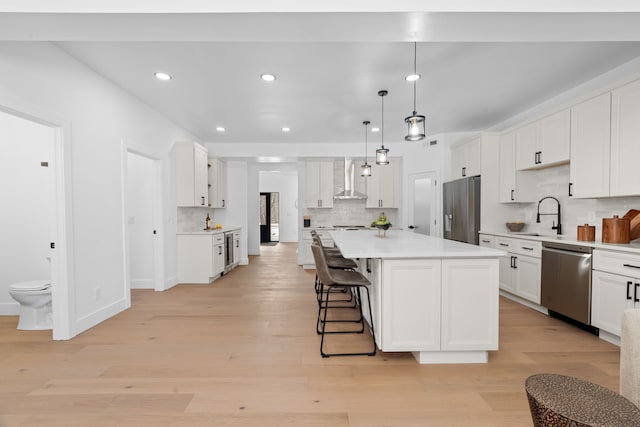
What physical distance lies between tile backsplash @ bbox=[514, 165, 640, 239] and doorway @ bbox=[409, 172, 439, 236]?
1527 mm

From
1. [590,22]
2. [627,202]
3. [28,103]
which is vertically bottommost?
[627,202]

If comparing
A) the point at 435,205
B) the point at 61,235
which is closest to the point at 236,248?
the point at 61,235

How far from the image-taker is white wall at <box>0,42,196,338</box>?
243cm

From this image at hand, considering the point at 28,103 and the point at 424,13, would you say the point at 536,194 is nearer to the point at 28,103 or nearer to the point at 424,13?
the point at 424,13

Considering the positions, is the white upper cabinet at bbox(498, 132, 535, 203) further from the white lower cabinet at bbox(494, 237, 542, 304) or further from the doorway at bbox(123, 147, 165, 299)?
the doorway at bbox(123, 147, 165, 299)

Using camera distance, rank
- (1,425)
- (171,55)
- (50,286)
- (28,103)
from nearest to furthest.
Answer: (1,425), (28,103), (171,55), (50,286)

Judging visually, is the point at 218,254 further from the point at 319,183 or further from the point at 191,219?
the point at 319,183

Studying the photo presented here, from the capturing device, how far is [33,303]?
116 inches

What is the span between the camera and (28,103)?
241cm

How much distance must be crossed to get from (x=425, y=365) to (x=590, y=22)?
8.56 feet

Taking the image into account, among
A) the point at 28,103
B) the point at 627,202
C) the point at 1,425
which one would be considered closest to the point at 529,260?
the point at 627,202

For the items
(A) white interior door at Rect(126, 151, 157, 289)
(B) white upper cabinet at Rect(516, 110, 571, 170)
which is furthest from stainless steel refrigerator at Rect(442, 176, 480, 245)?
(A) white interior door at Rect(126, 151, 157, 289)

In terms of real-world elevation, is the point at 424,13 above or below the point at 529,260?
above

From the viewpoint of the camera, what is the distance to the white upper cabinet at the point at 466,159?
182 inches
